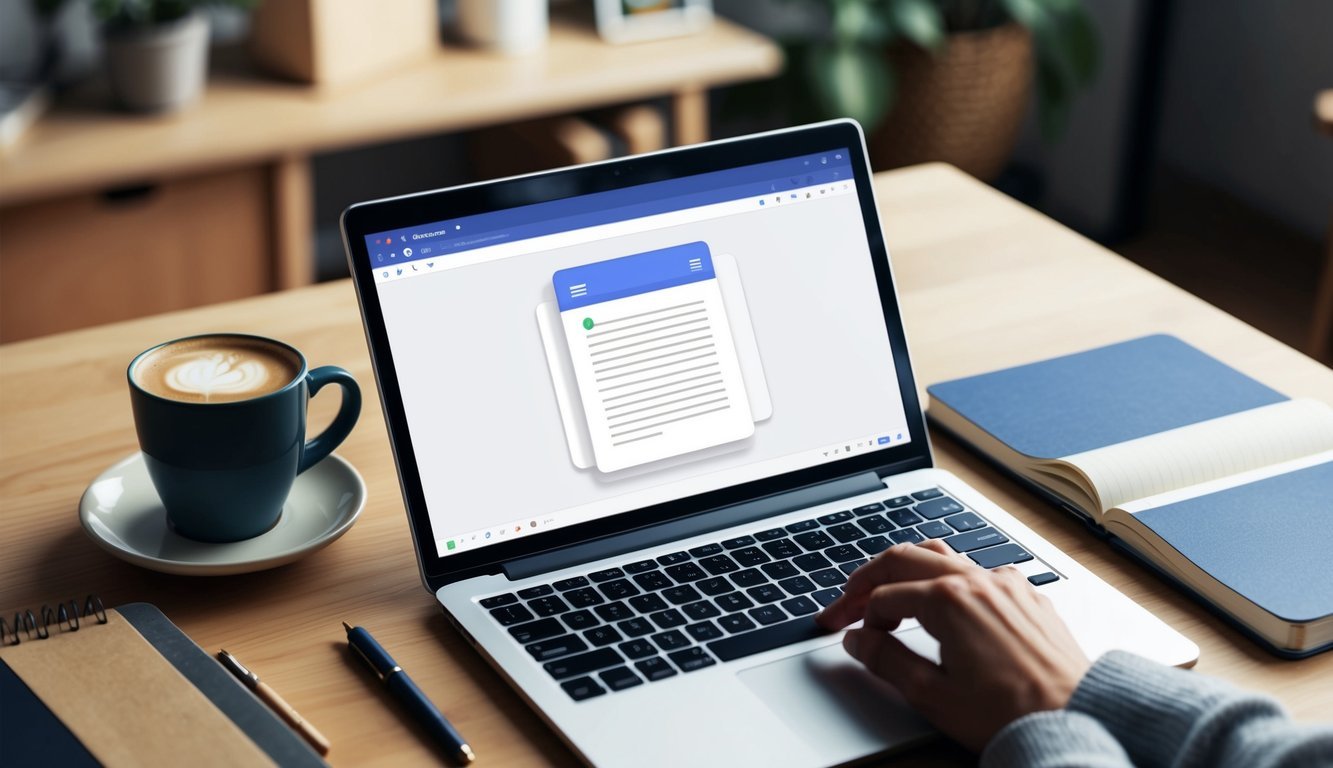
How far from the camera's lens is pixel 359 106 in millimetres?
2312

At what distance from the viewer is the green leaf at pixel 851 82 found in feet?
9.36

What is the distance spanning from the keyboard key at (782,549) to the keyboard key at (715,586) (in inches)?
1.7

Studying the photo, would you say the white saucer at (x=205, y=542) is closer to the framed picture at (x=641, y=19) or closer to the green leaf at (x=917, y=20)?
the framed picture at (x=641, y=19)

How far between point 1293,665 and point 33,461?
2.88 ft

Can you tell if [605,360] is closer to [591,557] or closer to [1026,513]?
[591,557]

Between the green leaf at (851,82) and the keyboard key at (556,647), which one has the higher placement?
the keyboard key at (556,647)

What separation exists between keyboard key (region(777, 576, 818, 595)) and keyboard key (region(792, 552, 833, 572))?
0.01 meters

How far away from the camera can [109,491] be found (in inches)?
38.4

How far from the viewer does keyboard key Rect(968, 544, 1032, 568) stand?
922 mm

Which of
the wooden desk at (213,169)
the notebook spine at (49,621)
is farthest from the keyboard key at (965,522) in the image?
the wooden desk at (213,169)

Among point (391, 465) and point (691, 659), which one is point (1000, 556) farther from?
point (391, 465)

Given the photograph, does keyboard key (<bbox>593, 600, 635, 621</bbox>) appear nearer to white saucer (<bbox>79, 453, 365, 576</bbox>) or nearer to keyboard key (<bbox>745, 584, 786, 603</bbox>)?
keyboard key (<bbox>745, 584, 786, 603</bbox>)

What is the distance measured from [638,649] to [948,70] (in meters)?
2.40


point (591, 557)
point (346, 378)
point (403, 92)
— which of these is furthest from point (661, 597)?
point (403, 92)
